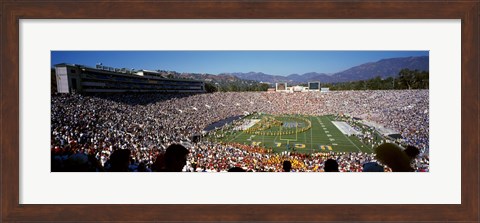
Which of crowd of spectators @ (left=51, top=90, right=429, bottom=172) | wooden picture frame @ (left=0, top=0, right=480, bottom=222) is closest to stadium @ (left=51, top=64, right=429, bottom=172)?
crowd of spectators @ (left=51, top=90, right=429, bottom=172)

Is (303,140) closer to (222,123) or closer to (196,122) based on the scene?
(222,123)

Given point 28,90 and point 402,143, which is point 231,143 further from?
point 28,90

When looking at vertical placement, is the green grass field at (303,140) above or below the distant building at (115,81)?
below
